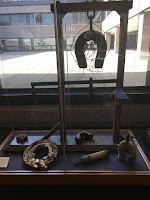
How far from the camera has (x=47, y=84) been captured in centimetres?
174

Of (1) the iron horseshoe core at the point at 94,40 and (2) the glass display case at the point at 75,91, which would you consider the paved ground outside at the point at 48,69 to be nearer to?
(2) the glass display case at the point at 75,91

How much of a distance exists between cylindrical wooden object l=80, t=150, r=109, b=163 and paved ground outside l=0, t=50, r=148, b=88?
0.71 m

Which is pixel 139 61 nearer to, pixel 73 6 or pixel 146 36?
pixel 146 36

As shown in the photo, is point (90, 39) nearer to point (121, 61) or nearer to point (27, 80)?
point (121, 61)

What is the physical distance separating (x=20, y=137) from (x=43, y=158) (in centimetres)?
34

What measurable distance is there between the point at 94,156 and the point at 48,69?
938 millimetres

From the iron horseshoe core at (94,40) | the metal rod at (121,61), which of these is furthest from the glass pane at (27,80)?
the metal rod at (121,61)

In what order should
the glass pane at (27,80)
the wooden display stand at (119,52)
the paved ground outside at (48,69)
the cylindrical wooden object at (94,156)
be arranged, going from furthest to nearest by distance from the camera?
the paved ground outside at (48,69) < the glass pane at (27,80) < the cylindrical wooden object at (94,156) < the wooden display stand at (119,52)

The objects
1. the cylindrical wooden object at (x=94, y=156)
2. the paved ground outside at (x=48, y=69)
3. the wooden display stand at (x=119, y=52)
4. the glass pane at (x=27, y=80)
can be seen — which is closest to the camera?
the wooden display stand at (x=119, y=52)

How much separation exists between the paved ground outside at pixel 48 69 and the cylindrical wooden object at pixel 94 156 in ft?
2.33

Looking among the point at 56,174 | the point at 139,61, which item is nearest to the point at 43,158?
the point at 56,174

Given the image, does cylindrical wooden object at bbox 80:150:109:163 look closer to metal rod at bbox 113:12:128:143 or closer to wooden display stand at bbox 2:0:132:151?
wooden display stand at bbox 2:0:132:151

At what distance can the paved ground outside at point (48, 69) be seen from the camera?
5.20 ft

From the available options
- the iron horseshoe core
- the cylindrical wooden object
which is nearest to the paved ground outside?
the iron horseshoe core
